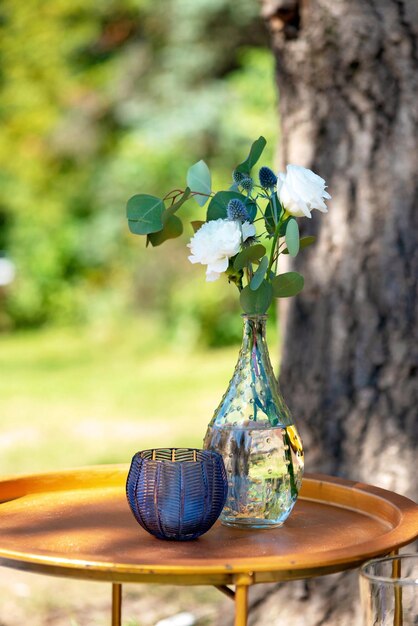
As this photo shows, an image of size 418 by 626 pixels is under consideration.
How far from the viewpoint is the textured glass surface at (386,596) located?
1.13 metres

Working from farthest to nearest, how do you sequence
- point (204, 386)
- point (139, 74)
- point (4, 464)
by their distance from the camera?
point (139, 74), point (204, 386), point (4, 464)

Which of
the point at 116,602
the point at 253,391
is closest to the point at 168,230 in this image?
the point at 253,391

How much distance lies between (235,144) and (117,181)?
1.19 meters

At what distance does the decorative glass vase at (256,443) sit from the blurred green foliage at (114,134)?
618 cm

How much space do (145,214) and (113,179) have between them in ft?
25.4

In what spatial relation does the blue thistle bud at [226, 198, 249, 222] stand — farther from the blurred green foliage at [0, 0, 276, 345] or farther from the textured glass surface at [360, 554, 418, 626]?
the blurred green foliage at [0, 0, 276, 345]

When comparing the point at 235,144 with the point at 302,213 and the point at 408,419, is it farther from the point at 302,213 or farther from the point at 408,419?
the point at 302,213

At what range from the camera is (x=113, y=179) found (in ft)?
29.6

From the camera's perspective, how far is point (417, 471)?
2.05m

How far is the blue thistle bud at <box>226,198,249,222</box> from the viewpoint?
1.34m

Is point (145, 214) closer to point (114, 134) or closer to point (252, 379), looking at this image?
point (252, 379)

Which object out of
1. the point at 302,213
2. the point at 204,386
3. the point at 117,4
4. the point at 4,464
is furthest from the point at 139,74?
the point at 302,213

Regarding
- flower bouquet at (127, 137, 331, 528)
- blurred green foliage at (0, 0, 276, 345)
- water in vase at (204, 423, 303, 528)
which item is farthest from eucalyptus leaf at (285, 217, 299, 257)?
blurred green foliage at (0, 0, 276, 345)

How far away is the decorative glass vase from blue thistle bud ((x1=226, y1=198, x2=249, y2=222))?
0.47 feet
